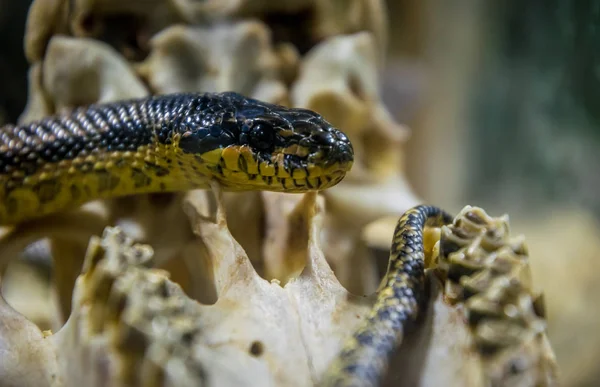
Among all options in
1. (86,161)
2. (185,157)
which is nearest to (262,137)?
(185,157)

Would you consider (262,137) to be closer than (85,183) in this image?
Yes

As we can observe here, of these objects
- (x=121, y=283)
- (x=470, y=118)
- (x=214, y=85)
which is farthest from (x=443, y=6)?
(x=121, y=283)

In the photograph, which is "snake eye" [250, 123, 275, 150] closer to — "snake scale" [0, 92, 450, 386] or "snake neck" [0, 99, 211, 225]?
"snake scale" [0, 92, 450, 386]

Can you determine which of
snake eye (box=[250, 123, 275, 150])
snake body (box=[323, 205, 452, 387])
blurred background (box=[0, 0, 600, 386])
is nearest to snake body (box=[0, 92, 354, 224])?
snake eye (box=[250, 123, 275, 150])

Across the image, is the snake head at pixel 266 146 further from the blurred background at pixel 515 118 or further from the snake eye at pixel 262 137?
the blurred background at pixel 515 118

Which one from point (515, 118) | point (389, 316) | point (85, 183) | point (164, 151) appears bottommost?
point (85, 183)

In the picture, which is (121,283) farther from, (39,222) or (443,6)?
(443,6)

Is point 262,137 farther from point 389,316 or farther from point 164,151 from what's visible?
point 389,316

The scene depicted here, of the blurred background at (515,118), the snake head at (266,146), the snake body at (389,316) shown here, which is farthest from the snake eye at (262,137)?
the blurred background at (515,118)
